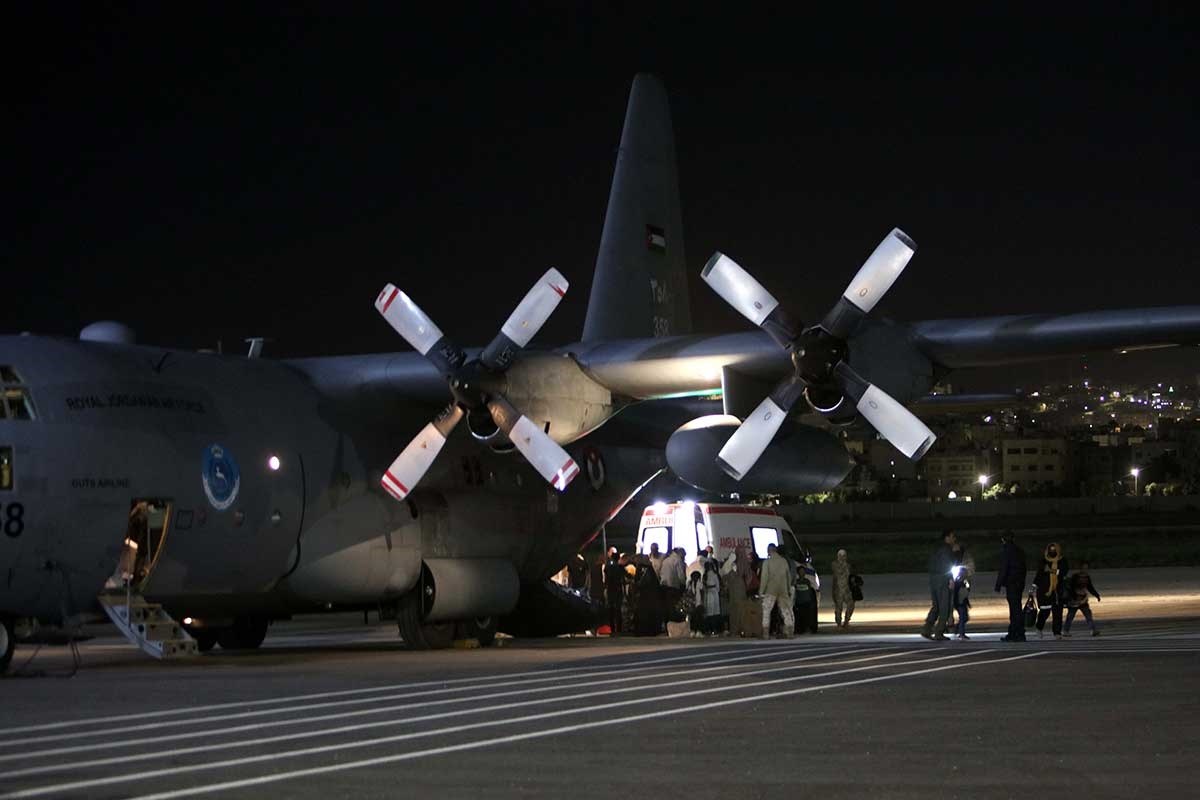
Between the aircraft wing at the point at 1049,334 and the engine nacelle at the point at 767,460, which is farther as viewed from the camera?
the engine nacelle at the point at 767,460

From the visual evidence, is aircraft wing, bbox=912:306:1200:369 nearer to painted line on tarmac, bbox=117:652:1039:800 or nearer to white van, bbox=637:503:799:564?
painted line on tarmac, bbox=117:652:1039:800

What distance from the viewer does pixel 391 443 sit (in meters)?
21.3

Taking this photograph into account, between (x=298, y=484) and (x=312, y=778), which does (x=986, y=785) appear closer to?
(x=312, y=778)

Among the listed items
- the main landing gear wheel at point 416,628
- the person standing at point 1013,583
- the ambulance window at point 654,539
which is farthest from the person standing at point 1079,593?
the main landing gear wheel at point 416,628

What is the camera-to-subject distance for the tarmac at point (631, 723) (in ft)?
26.7

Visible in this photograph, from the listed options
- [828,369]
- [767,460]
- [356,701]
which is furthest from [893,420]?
[356,701]

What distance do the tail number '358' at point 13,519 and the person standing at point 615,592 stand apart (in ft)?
32.2

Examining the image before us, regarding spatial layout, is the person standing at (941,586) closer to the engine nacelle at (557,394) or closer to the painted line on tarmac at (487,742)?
the engine nacelle at (557,394)

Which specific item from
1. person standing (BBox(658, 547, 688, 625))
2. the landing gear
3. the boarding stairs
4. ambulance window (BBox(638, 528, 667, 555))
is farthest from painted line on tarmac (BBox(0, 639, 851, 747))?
the landing gear

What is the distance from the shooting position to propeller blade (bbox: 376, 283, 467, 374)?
20.1 m

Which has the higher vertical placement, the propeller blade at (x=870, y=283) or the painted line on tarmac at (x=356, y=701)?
the propeller blade at (x=870, y=283)

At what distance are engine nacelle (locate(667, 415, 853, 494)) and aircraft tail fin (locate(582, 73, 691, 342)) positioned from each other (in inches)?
202


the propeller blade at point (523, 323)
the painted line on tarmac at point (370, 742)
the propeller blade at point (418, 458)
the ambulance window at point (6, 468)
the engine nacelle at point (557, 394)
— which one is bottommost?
the painted line on tarmac at point (370, 742)

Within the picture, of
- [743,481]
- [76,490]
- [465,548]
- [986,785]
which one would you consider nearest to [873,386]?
[743,481]
